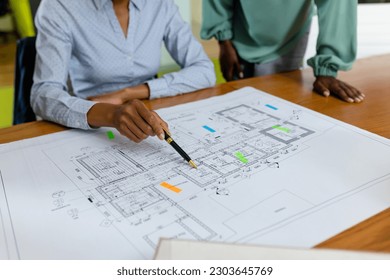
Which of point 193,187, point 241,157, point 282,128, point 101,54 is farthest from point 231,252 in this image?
point 101,54

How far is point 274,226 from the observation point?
61 centimetres

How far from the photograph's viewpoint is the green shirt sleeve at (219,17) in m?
1.54

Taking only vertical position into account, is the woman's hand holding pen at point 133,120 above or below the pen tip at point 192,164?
above

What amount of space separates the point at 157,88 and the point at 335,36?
23.2 inches

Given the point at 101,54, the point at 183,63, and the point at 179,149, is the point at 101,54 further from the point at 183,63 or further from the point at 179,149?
the point at 179,149

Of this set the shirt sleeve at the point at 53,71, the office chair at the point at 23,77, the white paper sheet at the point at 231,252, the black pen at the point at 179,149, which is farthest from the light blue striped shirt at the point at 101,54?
the white paper sheet at the point at 231,252

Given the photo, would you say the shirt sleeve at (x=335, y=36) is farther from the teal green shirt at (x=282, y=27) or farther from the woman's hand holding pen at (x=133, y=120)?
the woman's hand holding pen at (x=133, y=120)

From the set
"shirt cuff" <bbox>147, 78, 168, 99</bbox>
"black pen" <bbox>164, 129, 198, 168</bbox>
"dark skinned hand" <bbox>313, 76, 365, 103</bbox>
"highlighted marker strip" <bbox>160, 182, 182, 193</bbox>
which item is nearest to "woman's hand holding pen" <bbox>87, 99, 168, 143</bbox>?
"black pen" <bbox>164, 129, 198, 168</bbox>

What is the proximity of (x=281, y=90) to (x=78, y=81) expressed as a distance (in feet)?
2.11

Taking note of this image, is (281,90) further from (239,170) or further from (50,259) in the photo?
(50,259)

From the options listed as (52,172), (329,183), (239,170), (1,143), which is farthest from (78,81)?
(329,183)

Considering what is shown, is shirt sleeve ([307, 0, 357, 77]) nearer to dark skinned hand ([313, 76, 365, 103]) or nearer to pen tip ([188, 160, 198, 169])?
dark skinned hand ([313, 76, 365, 103])

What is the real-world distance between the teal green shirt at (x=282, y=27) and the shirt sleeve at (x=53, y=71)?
24.7 inches

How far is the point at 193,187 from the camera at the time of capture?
722 millimetres
